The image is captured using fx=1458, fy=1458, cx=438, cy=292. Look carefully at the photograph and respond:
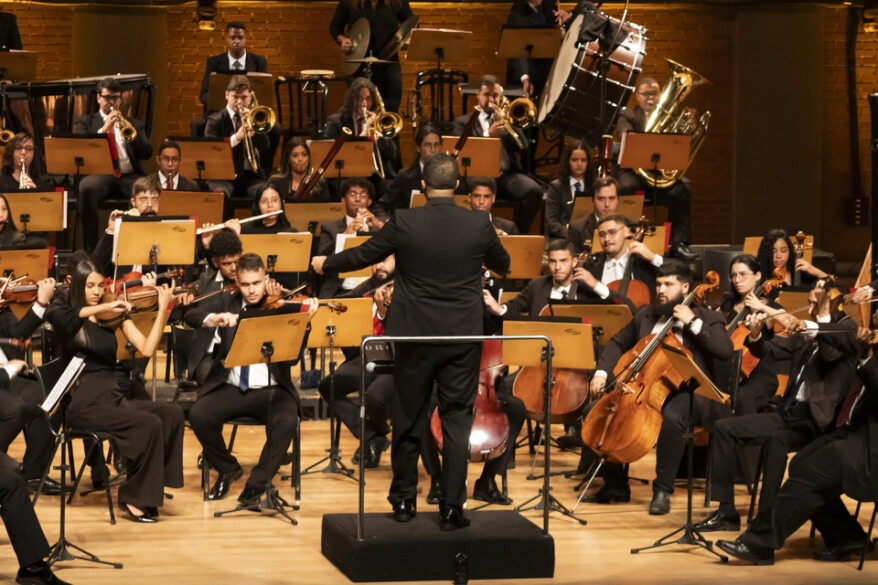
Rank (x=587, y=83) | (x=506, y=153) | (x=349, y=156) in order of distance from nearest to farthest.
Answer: (x=349, y=156) → (x=587, y=83) → (x=506, y=153)

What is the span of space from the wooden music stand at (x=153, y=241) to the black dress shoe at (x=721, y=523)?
309 cm

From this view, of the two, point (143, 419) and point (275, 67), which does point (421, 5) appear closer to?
point (275, 67)

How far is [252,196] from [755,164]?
14.1 feet

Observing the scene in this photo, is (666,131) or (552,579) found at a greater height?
(666,131)

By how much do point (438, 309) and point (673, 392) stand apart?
163 centimetres

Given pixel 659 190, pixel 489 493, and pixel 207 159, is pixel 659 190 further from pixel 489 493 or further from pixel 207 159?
pixel 489 493

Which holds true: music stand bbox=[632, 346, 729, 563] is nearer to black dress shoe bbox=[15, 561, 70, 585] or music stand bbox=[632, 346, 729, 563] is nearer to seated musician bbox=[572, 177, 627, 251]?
black dress shoe bbox=[15, 561, 70, 585]

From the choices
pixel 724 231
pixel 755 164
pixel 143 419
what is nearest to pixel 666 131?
pixel 755 164

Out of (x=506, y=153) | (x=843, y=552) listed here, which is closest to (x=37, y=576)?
(x=843, y=552)

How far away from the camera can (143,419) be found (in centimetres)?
630

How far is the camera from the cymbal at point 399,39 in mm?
10758

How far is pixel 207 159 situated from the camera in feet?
31.2

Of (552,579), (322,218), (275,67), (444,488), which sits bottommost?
(552,579)

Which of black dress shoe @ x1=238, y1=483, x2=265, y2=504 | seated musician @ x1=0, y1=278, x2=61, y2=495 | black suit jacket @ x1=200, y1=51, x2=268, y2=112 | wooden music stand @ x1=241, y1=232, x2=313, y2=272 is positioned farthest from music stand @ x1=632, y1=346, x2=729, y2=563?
black suit jacket @ x1=200, y1=51, x2=268, y2=112
